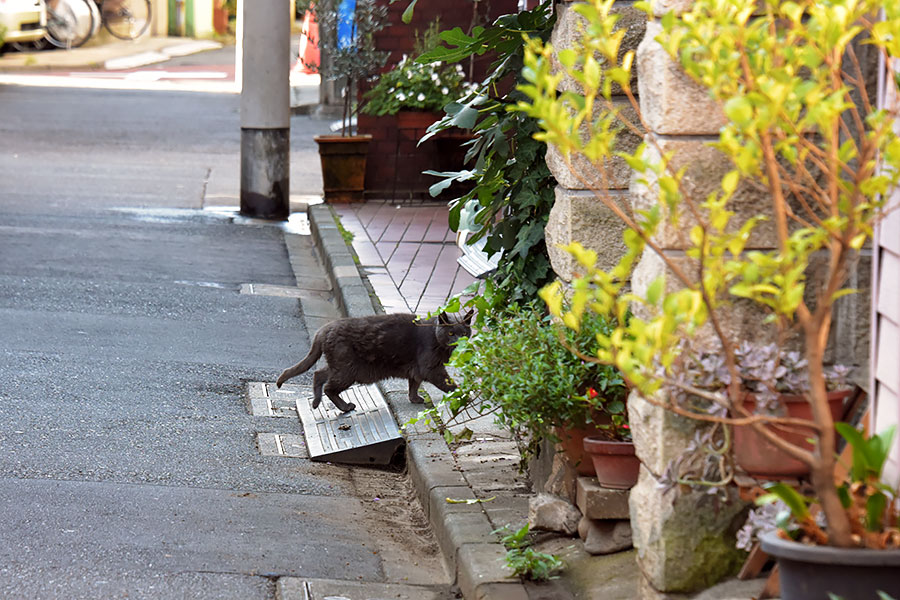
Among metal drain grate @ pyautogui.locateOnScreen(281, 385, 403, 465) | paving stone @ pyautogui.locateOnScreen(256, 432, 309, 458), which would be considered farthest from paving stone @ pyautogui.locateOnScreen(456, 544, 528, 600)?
paving stone @ pyautogui.locateOnScreen(256, 432, 309, 458)

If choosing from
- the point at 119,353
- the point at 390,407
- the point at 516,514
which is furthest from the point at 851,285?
the point at 119,353

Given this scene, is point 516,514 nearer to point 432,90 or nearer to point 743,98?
point 743,98

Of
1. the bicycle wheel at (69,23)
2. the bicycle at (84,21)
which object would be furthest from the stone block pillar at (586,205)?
the bicycle wheel at (69,23)

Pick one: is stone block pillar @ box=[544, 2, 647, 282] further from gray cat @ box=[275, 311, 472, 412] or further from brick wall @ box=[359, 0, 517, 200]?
brick wall @ box=[359, 0, 517, 200]

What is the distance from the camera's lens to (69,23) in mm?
31250

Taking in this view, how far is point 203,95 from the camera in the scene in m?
25.2

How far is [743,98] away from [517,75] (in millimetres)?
2891

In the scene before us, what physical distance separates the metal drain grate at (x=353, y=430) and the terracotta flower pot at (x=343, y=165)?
638 centimetres

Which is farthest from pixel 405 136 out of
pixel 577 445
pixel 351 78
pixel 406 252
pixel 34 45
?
pixel 34 45

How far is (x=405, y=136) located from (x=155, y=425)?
7.79m

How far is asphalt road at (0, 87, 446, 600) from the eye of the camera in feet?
15.3

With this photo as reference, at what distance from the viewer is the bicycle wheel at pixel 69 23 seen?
102ft

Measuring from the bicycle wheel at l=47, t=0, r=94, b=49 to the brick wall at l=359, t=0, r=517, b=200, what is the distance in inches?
773

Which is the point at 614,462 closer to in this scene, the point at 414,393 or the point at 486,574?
the point at 486,574
